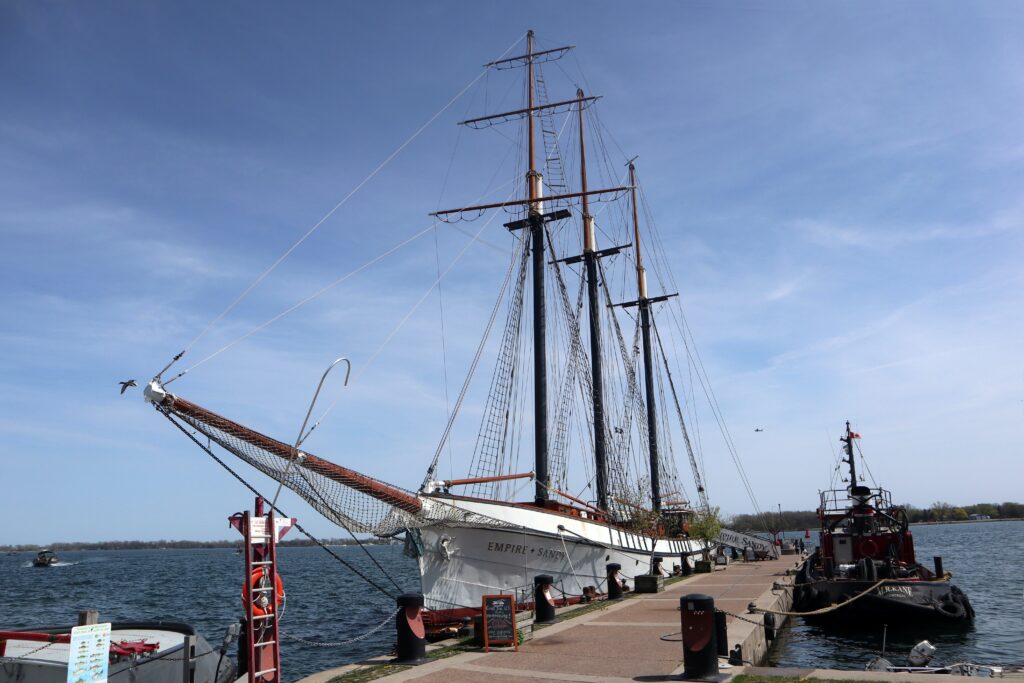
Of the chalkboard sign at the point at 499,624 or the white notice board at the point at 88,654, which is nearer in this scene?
the white notice board at the point at 88,654

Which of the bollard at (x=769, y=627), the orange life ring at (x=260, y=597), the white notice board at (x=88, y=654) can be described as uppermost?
the orange life ring at (x=260, y=597)

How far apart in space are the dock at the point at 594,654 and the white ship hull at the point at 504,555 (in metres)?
2.63

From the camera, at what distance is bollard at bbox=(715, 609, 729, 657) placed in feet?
39.4

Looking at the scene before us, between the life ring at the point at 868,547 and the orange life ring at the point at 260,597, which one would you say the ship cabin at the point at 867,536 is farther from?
the orange life ring at the point at 260,597

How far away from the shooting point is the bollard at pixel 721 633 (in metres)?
12.0

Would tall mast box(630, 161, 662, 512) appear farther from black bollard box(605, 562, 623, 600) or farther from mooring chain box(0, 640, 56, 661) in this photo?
mooring chain box(0, 640, 56, 661)

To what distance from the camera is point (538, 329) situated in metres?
27.8

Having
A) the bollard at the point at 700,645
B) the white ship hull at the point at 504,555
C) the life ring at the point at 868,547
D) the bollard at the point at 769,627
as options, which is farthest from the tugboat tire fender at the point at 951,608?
the bollard at the point at 700,645

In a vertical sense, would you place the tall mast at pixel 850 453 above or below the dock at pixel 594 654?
above

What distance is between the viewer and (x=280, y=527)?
11180 millimetres

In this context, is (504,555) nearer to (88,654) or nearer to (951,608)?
(88,654)

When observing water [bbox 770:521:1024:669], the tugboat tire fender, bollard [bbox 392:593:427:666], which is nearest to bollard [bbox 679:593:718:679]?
bollard [bbox 392:593:427:666]

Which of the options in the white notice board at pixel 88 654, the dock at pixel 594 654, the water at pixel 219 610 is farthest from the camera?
the water at pixel 219 610

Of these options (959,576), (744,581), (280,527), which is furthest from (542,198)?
(959,576)
